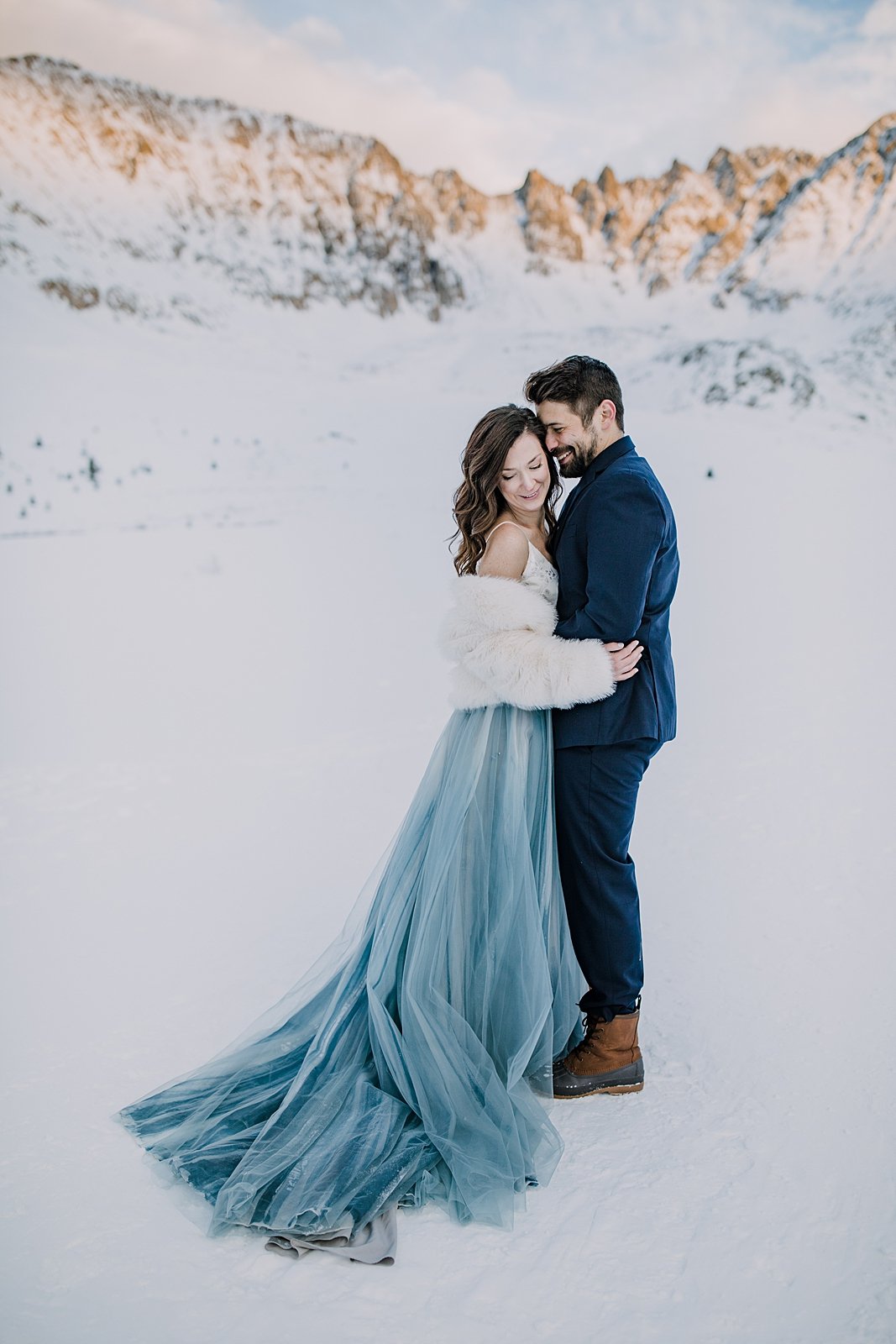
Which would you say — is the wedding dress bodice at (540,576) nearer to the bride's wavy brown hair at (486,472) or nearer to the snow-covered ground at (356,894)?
the bride's wavy brown hair at (486,472)

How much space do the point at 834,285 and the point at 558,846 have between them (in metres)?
32.9

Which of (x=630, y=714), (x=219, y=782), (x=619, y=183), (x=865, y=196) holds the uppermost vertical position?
(x=619, y=183)

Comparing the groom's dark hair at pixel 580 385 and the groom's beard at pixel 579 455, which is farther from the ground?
the groom's dark hair at pixel 580 385

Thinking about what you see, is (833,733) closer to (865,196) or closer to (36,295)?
(36,295)

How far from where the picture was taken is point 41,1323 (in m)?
1.48

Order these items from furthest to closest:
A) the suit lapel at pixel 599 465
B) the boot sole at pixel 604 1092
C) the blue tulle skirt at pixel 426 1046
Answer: the boot sole at pixel 604 1092, the suit lapel at pixel 599 465, the blue tulle skirt at pixel 426 1046

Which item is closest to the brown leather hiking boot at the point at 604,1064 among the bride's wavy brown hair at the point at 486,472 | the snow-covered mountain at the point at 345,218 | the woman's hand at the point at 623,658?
the woman's hand at the point at 623,658

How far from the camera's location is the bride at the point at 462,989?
173 centimetres

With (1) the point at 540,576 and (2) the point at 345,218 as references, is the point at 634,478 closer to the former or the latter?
(1) the point at 540,576

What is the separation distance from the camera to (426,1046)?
1847mm

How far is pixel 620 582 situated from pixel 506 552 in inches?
10.7

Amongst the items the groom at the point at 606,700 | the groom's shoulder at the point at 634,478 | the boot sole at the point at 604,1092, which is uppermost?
the groom's shoulder at the point at 634,478

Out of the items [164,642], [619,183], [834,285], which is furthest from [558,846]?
[619,183]

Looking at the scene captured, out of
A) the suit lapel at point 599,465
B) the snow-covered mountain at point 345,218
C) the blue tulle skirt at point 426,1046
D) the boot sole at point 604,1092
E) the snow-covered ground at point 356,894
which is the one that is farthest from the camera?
the snow-covered mountain at point 345,218
